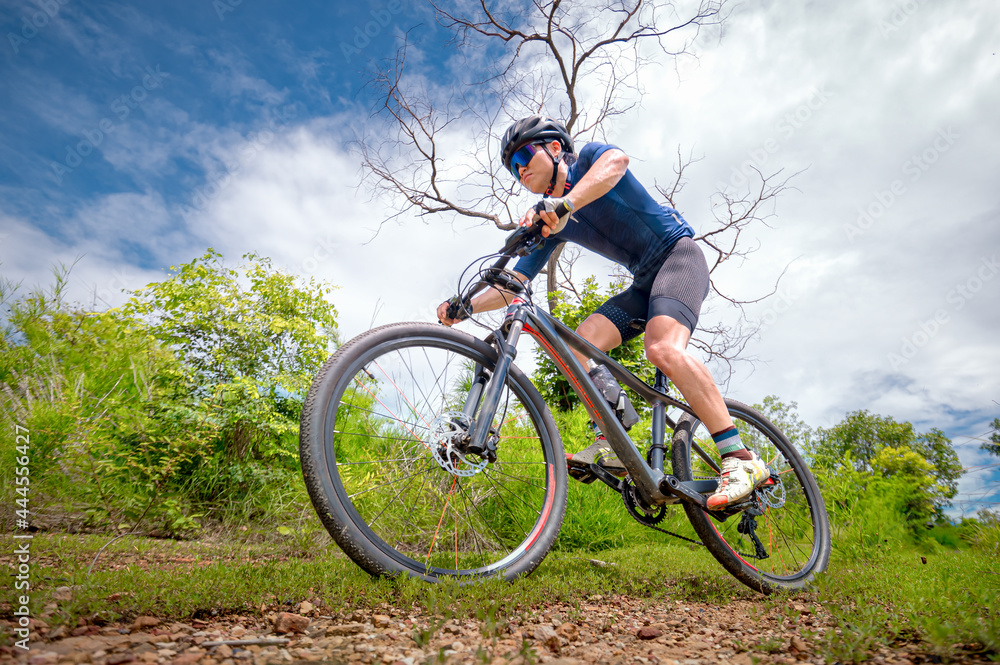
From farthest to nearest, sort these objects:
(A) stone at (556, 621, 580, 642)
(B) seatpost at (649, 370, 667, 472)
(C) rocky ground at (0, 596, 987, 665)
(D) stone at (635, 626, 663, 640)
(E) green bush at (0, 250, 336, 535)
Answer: (E) green bush at (0, 250, 336, 535) → (B) seatpost at (649, 370, 667, 472) → (D) stone at (635, 626, 663, 640) → (A) stone at (556, 621, 580, 642) → (C) rocky ground at (0, 596, 987, 665)

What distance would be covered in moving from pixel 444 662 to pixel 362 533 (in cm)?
68

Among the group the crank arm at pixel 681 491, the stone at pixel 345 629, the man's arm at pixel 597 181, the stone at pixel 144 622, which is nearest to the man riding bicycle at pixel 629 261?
the man's arm at pixel 597 181

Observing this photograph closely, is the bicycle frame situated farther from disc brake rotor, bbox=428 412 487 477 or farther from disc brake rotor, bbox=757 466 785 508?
disc brake rotor, bbox=757 466 785 508

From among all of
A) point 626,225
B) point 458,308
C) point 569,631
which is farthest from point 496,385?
point 626,225

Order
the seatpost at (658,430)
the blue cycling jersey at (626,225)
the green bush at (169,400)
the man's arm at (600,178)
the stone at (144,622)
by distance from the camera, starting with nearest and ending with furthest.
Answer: the stone at (144,622) < the man's arm at (600,178) < the seatpost at (658,430) < the blue cycling jersey at (626,225) < the green bush at (169,400)

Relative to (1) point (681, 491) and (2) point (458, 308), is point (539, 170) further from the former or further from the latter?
(1) point (681, 491)

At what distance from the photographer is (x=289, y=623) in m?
1.47

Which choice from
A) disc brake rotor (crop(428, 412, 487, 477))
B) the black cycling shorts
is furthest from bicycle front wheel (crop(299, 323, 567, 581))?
the black cycling shorts

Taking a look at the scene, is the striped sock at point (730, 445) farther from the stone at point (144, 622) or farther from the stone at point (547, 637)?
the stone at point (144, 622)

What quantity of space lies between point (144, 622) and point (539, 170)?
8.03 feet

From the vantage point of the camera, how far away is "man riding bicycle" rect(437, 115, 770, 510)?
258 cm

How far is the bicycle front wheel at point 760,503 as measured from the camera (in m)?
2.75

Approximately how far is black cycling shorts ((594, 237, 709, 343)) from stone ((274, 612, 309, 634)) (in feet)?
6.53

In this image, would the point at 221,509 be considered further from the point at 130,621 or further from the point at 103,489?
the point at 130,621
